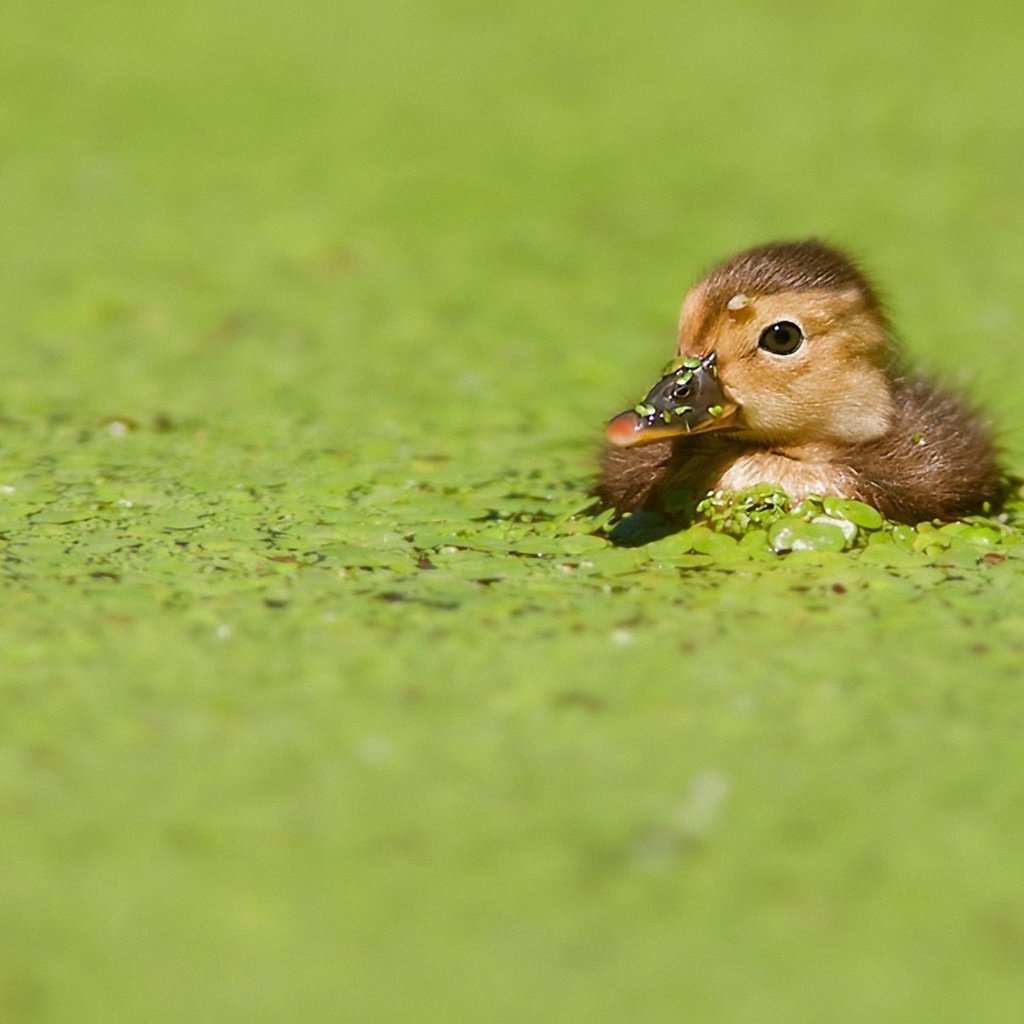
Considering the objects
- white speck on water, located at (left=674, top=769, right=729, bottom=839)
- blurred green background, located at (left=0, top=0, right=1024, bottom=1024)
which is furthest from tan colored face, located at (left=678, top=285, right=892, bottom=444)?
white speck on water, located at (left=674, top=769, right=729, bottom=839)

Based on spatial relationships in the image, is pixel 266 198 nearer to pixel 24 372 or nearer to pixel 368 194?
pixel 368 194

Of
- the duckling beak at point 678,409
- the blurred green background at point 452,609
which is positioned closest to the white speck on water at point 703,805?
the blurred green background at point 452,609

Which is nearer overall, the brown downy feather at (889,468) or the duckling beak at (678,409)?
the duckling beak at (678,409)

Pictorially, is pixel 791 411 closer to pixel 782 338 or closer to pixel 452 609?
pixel 782 338

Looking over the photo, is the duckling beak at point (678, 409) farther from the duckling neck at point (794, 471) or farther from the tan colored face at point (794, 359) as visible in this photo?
the duckling neck at point (794, 471)

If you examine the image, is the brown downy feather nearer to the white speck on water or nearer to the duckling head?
the duckling head

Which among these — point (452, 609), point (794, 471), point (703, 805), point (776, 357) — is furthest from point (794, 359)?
point (703, 805)

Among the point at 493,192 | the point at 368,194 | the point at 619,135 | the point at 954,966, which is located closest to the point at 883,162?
the point at 619,135
